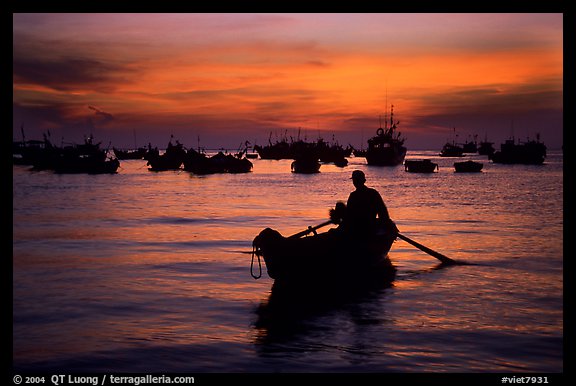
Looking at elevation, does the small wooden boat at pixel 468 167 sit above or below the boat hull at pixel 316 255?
above

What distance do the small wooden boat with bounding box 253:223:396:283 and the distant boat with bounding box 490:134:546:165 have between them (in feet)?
461

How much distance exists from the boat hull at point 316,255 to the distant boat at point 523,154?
141 meters

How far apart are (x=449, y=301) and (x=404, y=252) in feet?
23.5

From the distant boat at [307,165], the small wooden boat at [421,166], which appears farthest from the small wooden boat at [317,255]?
the small wooden boat at [421,166]

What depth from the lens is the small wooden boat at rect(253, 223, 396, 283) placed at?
1345 centimetres

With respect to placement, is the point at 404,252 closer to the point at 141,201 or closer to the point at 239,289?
the point at 239,289

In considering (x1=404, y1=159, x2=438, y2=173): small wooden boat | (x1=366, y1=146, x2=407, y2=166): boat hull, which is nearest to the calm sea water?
(x1=404, y1=159, x2=438, y2=173): small wooden boat

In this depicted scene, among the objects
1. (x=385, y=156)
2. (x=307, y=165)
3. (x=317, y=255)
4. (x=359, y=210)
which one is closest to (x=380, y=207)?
(x=359, y=210)

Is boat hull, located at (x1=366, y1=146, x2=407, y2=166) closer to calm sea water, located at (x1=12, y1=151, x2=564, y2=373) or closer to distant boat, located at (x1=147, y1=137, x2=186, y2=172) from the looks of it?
distant boat, located at (x1=147, y1=137, x2=186, y2=172)

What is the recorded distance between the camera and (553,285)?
1561cm

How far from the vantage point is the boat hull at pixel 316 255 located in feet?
44.1

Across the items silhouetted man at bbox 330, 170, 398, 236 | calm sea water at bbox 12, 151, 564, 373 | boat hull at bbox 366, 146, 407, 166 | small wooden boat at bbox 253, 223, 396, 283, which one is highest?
boat hull at bbox 366, 146, 407, 166

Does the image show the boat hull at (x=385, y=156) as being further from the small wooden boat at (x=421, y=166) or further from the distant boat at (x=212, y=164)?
the distant boat at (x=212, y=164)
